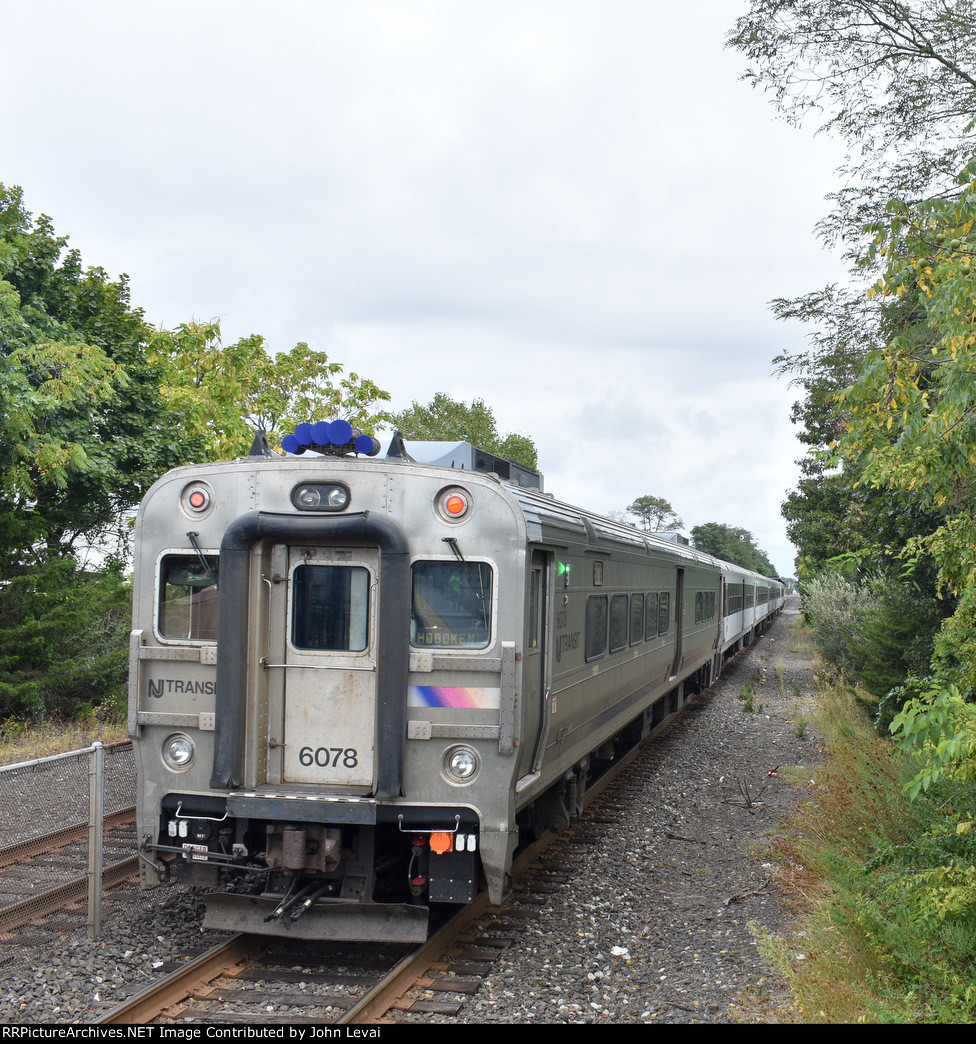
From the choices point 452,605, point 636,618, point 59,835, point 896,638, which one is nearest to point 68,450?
point 59,835

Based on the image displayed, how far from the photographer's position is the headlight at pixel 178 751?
18.6 ft

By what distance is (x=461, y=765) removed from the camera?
17.9 ft

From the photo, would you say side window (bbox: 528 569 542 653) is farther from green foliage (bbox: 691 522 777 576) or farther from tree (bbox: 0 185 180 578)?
green foliage (bbox: 691 522 777 576)

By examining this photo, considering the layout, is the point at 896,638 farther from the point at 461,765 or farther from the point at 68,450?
the point at 68,450

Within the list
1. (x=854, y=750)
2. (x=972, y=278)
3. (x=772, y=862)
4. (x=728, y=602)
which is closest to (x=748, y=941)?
(x=772, y=862)

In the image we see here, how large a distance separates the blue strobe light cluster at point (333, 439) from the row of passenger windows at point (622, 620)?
8.79ft

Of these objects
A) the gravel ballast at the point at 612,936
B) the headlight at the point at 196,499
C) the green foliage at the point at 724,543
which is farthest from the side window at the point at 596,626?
the green foliage at the point at 724,543

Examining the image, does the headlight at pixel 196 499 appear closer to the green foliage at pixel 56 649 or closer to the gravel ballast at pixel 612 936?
the gravel ballast at pixel 612 936

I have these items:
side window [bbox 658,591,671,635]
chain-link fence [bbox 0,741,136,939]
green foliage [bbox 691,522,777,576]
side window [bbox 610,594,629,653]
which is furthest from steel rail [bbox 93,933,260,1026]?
green foliage [bbox 691,522,777,576]

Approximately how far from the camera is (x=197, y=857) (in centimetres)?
549

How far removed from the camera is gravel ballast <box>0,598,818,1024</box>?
4941mm

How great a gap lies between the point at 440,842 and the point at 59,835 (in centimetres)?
391

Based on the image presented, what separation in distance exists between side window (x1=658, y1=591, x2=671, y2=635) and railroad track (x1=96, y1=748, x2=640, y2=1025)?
6233mm

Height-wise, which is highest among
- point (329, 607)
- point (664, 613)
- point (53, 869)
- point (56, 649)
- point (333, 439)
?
point (333, 439)
